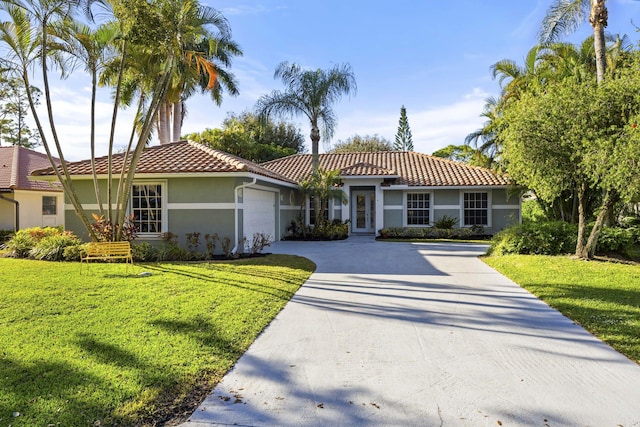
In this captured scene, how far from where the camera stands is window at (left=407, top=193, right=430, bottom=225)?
2031 cm

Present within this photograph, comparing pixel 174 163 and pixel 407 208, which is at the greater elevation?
pixel 174 163

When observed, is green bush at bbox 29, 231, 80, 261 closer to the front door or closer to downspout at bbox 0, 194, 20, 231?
downspout at bbox 0, 194, 20, 231

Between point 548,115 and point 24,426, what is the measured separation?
11973 mm

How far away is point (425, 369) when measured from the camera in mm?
4086

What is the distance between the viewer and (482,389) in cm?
363

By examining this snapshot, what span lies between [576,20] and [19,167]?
2532 cm

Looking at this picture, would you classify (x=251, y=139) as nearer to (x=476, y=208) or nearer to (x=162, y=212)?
(x=476, y=208)

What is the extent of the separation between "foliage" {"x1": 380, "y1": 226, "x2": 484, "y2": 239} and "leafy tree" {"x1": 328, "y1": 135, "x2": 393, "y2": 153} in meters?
28.3

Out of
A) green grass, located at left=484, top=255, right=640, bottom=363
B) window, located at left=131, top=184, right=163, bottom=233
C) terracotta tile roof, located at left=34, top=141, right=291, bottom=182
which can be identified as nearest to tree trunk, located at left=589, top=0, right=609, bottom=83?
green grass, located at left=484, top=255, right=640, bottom=363

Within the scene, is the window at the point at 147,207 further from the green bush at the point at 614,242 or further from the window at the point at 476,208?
the window at the point at 476,208

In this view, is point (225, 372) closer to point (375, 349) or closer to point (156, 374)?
point (156, 374)

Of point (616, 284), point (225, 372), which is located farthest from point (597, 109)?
point (225, 372)

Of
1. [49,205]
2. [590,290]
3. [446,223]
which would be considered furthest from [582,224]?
[49,205]

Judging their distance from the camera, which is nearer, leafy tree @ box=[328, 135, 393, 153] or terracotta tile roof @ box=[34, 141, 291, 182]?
terracotta tile roof @ box=[34, 141, 291, 182]
